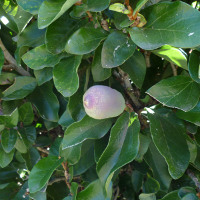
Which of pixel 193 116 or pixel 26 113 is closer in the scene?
pixel 193 116

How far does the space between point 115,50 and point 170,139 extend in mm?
276

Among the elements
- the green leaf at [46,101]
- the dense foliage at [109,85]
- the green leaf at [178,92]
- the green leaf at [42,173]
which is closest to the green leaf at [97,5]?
the dense foliage at [109,85]

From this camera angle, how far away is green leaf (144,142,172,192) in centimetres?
93

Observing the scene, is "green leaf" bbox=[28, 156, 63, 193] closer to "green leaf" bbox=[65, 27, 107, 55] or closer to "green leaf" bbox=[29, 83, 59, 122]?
"green leaf" bbox=[29, 83, 59, 122]

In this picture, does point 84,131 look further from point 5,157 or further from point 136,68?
point 5,157

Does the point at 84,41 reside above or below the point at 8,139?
above

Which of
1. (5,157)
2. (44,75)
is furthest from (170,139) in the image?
(5,157)

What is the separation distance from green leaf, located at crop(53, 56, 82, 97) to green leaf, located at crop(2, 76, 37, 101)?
9.5 inches

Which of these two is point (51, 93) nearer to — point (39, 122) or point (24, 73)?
point (24, 73)

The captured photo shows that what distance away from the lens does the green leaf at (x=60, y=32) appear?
806 mm

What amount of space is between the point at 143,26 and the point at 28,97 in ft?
1.74

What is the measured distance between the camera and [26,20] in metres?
0.89

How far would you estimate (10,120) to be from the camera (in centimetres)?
100

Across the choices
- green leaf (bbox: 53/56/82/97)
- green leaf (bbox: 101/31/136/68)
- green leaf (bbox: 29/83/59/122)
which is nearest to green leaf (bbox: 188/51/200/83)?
green leaf (bbox: 101/31/136/68)
